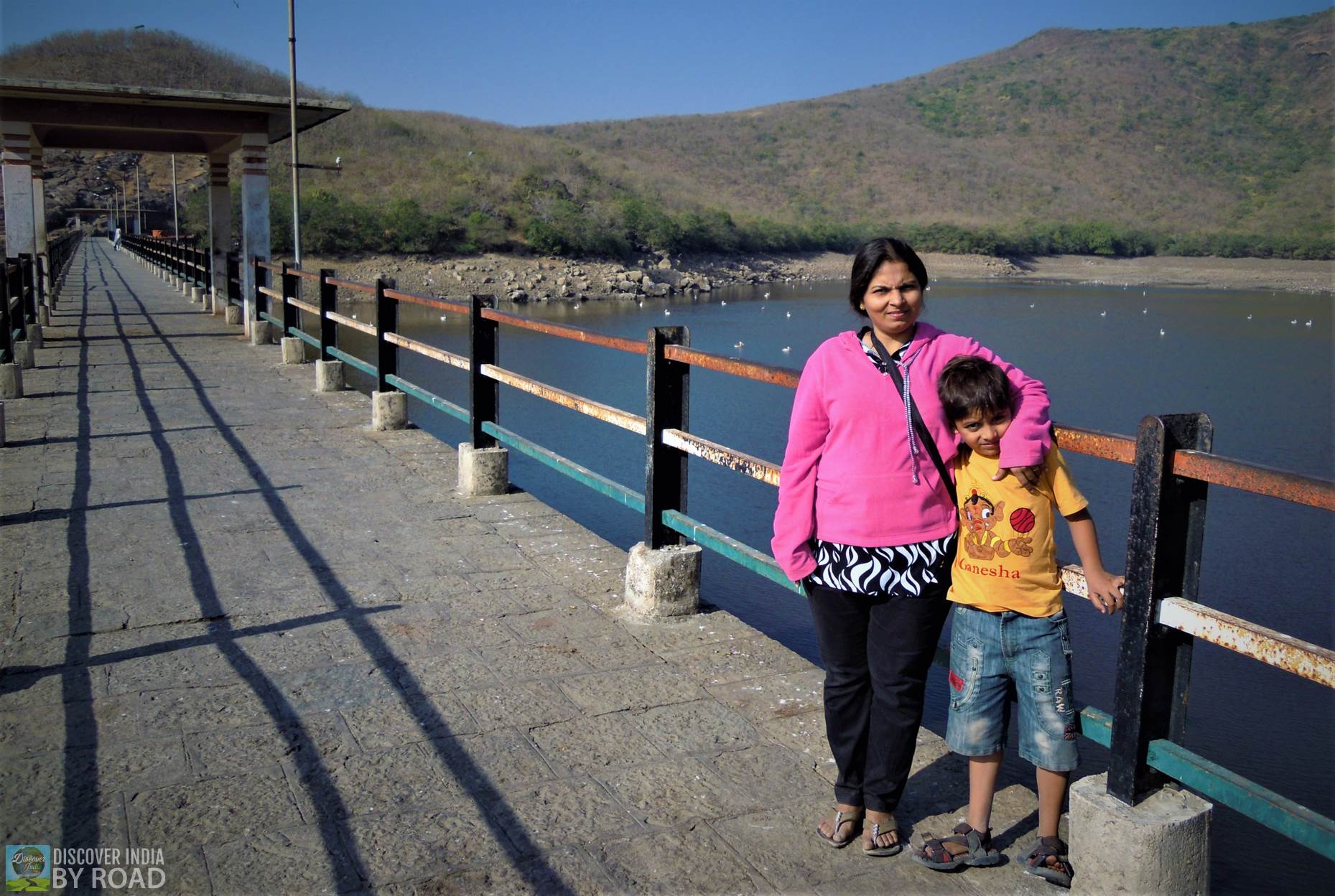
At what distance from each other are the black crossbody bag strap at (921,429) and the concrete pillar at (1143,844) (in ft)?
2.22

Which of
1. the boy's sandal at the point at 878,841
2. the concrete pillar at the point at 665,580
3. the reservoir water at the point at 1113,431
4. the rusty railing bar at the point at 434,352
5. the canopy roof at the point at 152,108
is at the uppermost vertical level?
the canopy roof at the point at 152,108

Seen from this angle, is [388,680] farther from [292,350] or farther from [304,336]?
[292,350]

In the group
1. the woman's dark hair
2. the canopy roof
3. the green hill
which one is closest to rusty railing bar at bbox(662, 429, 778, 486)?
the woman's dark hair

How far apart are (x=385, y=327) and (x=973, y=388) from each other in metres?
6.17

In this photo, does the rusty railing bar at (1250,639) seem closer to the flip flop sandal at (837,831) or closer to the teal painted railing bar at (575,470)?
the flip flop sandal at (837,831)

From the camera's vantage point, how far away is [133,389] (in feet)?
33.4

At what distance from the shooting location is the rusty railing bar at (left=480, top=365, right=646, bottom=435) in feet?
14.8

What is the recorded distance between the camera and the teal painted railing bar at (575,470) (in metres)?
4.53

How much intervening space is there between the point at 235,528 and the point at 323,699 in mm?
2301

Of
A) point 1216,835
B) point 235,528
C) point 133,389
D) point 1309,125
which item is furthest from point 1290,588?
point 1309,125

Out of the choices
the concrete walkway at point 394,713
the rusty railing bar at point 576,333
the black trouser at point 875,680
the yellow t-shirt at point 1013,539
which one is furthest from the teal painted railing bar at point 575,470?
the yellow t-shirt at point 1013,539

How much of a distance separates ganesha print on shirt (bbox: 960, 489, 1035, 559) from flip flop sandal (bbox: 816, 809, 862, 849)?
0.71m

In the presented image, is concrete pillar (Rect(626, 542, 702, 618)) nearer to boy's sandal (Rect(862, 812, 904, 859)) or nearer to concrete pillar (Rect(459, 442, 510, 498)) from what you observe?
boy's sandal (Rect(862, 812, 904, 859))

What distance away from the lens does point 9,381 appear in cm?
938
